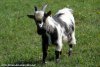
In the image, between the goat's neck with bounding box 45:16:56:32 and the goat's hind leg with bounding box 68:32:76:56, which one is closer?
the goat's neck with bounding box 45:16:56:32

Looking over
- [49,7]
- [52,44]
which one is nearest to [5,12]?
[49,7]

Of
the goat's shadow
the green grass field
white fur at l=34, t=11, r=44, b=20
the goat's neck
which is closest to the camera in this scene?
white fur at l=34, t=11, r=44, b=20

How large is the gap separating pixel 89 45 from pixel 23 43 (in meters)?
2.94

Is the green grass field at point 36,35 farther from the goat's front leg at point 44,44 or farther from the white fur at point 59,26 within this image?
the white fur at point 59,26

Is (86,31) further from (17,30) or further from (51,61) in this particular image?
(51,61)

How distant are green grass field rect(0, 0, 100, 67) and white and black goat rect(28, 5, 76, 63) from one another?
0.66 m

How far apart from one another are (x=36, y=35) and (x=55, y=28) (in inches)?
191

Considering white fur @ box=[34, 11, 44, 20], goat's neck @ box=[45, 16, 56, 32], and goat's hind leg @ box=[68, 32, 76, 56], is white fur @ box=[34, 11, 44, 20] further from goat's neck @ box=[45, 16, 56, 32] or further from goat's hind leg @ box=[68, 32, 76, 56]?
goat's hind leg @ box=[68, 32, 76, 56]

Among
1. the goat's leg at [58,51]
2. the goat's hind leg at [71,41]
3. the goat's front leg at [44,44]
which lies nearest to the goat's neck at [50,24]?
the goat's front leg at [44,44]

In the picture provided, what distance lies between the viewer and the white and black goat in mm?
12547

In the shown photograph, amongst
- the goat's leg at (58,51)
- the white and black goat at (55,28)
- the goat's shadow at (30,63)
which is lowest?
the goat's shadow at (30,63)

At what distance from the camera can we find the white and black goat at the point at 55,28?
494 inches

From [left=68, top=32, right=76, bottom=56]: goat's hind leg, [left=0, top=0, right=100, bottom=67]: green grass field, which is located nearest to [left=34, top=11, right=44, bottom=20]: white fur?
[left=0, top=0, right=100, bottom=67]: green grass field

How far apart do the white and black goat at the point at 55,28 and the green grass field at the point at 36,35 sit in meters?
0.66
